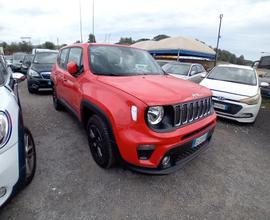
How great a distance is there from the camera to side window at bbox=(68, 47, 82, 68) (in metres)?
3.42

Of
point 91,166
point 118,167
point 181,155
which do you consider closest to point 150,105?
point 181,155

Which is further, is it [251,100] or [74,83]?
[251,100]

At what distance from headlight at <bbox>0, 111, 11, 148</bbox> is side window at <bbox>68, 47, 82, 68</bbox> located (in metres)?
1.75

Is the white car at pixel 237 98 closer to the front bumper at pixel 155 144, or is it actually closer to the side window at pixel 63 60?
the front bumper at pixel 155 144

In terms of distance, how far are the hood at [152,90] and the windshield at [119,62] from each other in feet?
0.83

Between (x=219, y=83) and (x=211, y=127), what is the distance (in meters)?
3.21

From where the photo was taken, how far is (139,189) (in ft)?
8.18

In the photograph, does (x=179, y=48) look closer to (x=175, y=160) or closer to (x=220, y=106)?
(x=220, y=106)

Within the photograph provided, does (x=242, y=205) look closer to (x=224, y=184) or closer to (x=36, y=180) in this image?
(x=224, y=184)

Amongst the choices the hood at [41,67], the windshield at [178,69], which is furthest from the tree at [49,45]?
the windshield at [178,69]

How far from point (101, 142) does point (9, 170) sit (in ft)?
3.55

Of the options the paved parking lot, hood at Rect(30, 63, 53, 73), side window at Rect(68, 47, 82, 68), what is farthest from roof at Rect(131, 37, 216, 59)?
the paved parking lot

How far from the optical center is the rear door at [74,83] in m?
3.24

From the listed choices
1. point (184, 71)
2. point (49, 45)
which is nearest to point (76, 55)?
point (184, 71)
